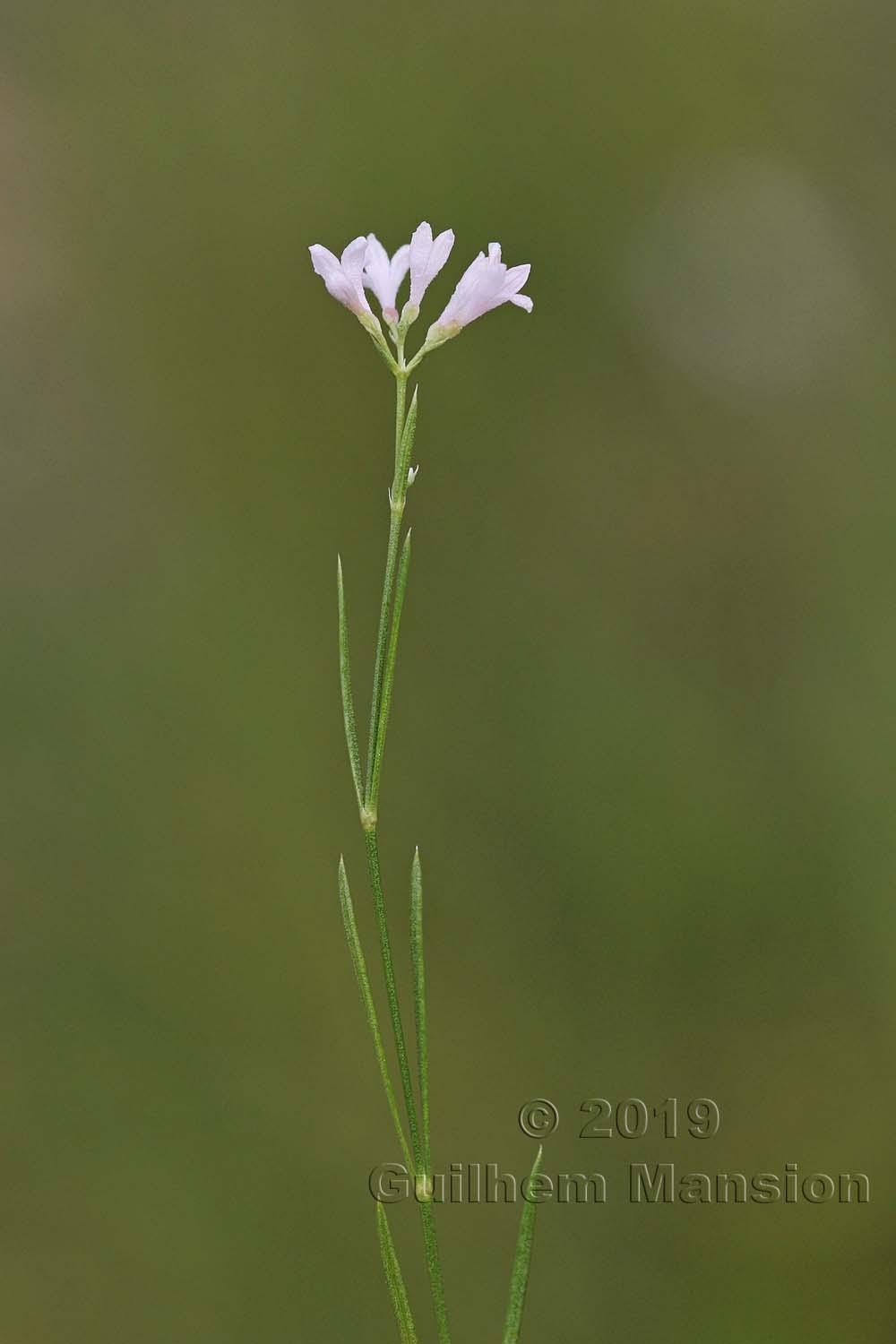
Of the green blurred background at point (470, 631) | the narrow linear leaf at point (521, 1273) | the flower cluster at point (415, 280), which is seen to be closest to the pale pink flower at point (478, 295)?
the flower cluster at point (415, 280)

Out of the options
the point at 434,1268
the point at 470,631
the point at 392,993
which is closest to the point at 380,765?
the point at 392,993

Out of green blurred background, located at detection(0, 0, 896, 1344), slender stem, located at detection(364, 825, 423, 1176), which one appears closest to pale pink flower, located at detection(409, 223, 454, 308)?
slender stem, located at detection(364, 825, 423, 1176)

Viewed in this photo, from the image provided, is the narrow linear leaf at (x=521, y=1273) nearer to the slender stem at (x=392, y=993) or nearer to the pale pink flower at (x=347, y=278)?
the slender stem at (x=392, y=993)

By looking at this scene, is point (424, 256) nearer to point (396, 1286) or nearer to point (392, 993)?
point (392, 993)

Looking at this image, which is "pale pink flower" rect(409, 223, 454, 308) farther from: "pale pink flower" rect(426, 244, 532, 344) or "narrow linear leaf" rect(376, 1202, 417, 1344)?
"narrow linear leaf" rect(376, 1202, 417, 1344)

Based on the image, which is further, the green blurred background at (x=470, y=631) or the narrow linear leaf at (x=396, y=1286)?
the green blurred background at (x=470, y=631)

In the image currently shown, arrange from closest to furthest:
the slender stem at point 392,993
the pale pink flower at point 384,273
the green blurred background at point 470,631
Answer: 1. the slender stem at point 392,993
2. the pale pink flower at point 384,273
3. the green blurred background at point 470,631

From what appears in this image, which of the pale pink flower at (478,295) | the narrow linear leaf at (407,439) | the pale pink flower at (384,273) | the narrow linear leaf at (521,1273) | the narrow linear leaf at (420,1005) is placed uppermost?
the pale pink flower at (384,273)
